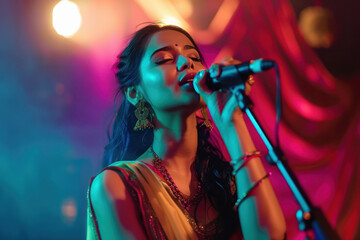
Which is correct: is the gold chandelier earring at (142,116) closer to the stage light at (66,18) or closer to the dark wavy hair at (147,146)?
the dark wavy hair at (147,146)

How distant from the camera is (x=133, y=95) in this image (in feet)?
5.37

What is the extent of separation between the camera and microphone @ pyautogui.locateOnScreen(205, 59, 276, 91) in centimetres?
95

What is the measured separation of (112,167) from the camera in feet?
4.57

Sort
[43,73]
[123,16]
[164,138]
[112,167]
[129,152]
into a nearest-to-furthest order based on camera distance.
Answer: [112,167] → [164,138] → [129,152] → [43,73] → [123,16]

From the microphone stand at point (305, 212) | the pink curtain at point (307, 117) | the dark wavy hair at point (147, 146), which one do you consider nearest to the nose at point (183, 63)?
the dark wavy hair at point (147, 146)

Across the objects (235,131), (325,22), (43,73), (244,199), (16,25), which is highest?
(16,25)

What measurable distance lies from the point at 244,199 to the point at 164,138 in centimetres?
49

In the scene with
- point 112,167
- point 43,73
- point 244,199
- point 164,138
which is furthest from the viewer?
point 43,73

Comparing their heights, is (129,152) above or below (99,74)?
below

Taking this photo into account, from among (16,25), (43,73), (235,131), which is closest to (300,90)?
(235,131)

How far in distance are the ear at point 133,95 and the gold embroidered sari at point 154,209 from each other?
1.03ft

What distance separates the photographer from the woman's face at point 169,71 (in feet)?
4.68

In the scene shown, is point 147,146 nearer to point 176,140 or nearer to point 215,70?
point 176,140

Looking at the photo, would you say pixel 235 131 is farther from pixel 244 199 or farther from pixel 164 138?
pixel 164 138
